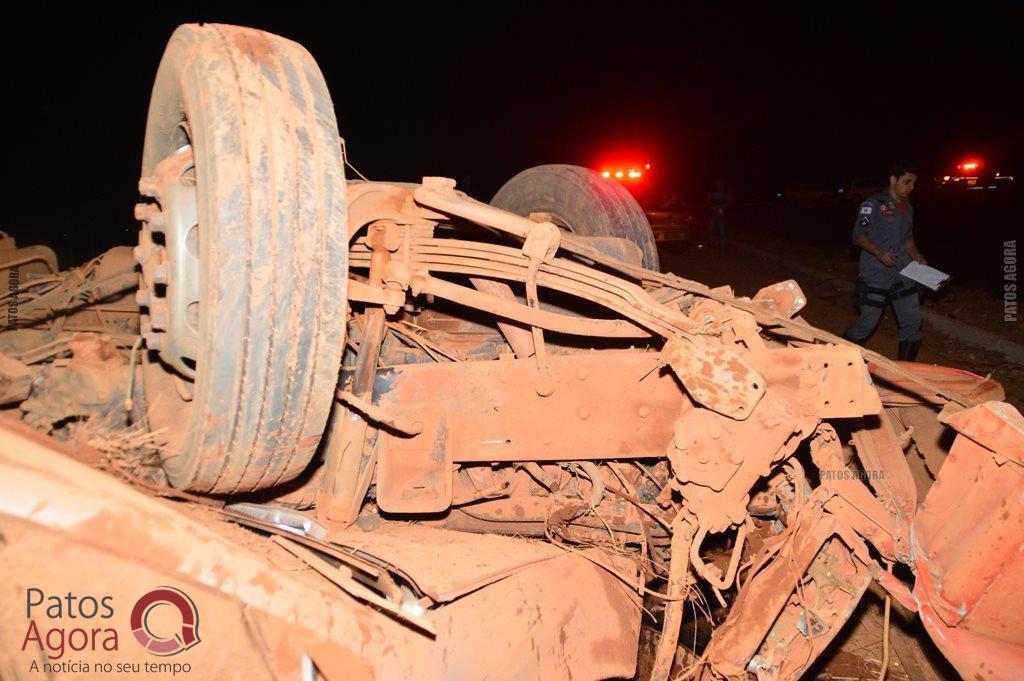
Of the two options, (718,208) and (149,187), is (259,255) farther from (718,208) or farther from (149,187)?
(718,208)

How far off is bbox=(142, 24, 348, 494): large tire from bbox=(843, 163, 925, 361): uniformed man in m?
5.83

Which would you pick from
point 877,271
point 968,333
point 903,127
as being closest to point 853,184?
point 903,127

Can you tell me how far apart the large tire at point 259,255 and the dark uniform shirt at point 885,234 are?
19.2 ft

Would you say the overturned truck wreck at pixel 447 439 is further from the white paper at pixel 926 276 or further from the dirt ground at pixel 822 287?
the white paper at pixel 926 276

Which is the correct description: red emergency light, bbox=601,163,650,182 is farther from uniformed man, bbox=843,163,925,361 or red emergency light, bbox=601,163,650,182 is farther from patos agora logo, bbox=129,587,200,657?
patos agora logo, bbox=129,587,200,657

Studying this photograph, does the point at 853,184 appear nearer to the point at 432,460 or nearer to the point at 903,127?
the point at 903,127

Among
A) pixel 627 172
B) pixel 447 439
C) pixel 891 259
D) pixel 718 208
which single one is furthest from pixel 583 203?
pixel 627 172

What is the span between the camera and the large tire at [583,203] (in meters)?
3.43

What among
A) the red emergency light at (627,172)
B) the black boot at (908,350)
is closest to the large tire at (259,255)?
the black boot at (908,350)

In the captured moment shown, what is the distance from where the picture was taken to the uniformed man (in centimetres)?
589

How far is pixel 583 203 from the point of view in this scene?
3484 mm

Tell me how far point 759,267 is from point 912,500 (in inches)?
476

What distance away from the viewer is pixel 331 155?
1765 millimetres

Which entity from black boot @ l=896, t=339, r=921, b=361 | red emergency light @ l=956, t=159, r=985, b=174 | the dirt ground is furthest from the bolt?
red emergency light @ l=956, t=159, r=985, b=174
